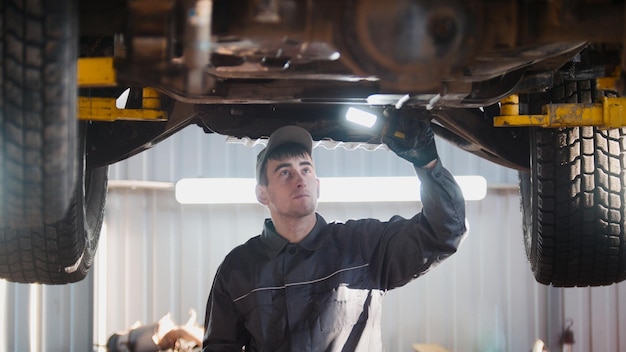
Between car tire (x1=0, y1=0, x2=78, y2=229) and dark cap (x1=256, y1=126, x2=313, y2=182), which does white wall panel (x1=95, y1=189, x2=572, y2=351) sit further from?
car tire (x1=0, y1=0, x2=78, y2=229)

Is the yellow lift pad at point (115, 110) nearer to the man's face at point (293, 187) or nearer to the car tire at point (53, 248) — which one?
the car tire at point (53, 248)

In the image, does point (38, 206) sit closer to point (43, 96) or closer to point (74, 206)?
point (43, 96)

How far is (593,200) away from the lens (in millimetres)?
2713

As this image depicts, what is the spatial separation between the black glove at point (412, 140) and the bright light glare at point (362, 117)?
0.26ft

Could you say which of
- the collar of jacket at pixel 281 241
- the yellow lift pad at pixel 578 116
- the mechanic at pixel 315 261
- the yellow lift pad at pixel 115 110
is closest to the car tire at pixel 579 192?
the yellow lift pad at pixel 578 116

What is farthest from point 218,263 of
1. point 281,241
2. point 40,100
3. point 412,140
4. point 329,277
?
point 40,100

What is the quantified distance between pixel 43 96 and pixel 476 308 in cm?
603

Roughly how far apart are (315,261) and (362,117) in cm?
57

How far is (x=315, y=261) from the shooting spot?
111 inches

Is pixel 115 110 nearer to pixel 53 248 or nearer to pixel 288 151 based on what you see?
pixel 53 248

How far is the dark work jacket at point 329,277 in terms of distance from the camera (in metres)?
2.64

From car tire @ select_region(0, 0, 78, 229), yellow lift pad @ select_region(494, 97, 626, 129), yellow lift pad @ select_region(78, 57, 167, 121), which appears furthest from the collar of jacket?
car tire @ select_region(0, 0, 78, 229)

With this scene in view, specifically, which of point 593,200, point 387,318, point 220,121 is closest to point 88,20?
point 220,121

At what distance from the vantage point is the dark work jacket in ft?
8.67
